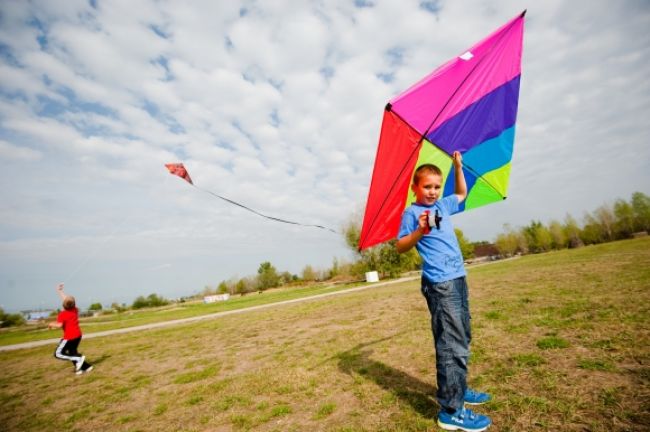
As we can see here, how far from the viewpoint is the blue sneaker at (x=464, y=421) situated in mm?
2818

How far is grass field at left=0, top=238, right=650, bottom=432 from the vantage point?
3166 mm

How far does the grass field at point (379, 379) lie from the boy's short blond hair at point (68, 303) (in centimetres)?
178

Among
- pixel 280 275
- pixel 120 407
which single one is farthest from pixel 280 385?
pixel 280 275

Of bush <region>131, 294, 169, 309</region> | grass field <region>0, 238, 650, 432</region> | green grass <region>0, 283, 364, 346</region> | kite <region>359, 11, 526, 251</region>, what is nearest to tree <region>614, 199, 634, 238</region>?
green grass <region>0, 283, 364, 346</region>

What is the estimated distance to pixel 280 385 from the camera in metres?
4.95

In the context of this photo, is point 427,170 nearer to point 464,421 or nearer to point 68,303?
point 464,421

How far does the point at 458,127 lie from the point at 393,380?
3.77 metres

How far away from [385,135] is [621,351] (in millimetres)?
4207

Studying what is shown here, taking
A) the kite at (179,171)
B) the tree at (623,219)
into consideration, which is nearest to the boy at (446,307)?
the kite at (179,171)

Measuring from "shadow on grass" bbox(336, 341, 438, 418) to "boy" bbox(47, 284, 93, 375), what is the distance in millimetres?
7396

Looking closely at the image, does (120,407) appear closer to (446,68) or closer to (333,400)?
(333,400)

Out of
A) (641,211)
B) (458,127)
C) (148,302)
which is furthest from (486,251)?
(458,127)

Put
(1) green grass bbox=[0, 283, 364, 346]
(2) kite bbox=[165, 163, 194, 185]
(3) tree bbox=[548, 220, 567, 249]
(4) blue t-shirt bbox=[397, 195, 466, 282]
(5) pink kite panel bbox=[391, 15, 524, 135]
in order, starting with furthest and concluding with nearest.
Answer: (3) tree bbox=[548, 220, 567, 249], (1) green grass bbox=[0, 283, 364, 346], (2) kite bbox=[165, 163, 194, 185], (5) pink kite panel bbox=[391, 15, 524, 135], (4) blue t-shirt bbox=[397, 195, 466, 282]

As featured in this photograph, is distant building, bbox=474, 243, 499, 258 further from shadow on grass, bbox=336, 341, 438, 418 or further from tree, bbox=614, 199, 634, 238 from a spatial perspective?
shadow on grass, bbox=336, 341, 438, 418
